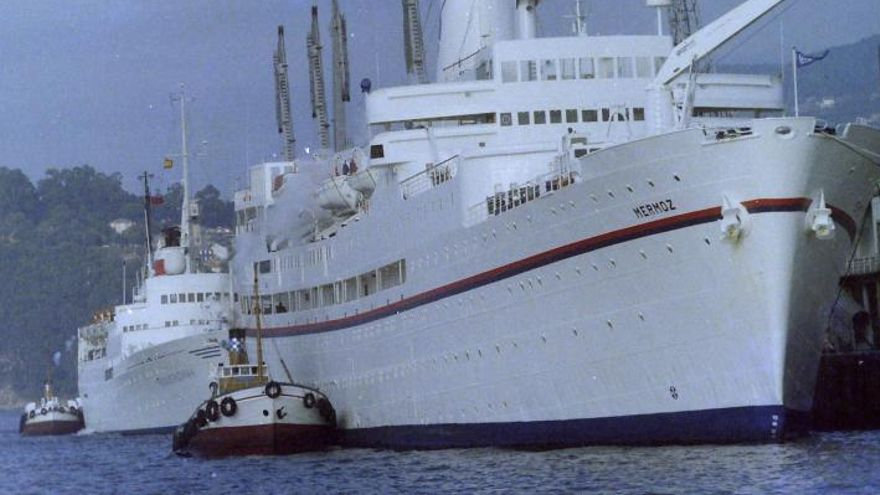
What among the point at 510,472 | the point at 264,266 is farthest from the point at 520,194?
the point at 264,266

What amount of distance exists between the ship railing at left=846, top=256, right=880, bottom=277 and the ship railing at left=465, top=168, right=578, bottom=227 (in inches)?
724

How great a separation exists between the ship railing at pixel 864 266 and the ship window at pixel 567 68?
45.7 ft

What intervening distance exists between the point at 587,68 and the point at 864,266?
14645 millimetres

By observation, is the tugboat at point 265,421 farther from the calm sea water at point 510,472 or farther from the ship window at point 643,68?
the ship window at point 643,68

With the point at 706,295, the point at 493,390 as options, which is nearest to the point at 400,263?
the point at 493,390

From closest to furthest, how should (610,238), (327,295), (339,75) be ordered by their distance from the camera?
(610,238) → (327,295) → (339,75)

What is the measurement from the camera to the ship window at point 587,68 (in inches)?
2126

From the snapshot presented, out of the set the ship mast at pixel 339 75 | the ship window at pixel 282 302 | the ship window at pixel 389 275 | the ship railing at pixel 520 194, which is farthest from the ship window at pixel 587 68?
the ship mast at pixel 339 75

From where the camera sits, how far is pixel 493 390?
48.5 metres

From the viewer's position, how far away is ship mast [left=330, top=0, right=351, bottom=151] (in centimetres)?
7738

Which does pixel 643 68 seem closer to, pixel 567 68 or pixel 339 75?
pixel 567 68

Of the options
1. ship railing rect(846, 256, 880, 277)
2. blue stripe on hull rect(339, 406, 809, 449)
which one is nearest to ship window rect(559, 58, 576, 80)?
blue stripe on hull rect(339, 406, 809, 449)

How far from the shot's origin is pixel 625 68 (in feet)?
178

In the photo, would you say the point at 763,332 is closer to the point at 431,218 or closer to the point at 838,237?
the point at 838,237
